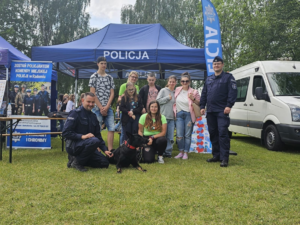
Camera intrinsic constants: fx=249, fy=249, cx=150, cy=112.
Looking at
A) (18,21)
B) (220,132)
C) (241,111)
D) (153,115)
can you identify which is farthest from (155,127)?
(18,21)

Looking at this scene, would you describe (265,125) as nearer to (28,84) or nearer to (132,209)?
(132,209)

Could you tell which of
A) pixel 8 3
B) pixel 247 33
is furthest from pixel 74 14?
pixel 247 33

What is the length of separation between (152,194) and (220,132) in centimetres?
215

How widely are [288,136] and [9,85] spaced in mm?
6687

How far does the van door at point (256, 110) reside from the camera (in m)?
6.64

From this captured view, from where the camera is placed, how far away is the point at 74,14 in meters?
24.4

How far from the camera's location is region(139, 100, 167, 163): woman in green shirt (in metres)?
4.68

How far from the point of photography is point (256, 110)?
6.99m

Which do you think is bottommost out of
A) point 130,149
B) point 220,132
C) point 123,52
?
point 130,149

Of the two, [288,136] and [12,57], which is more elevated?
[12,57]

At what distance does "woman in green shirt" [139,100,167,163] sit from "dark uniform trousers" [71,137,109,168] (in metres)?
0.95

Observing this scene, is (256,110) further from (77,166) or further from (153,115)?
(77,166)

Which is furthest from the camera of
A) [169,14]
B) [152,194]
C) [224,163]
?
[169,14]

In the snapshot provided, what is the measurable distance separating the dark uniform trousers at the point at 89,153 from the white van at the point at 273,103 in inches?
170
